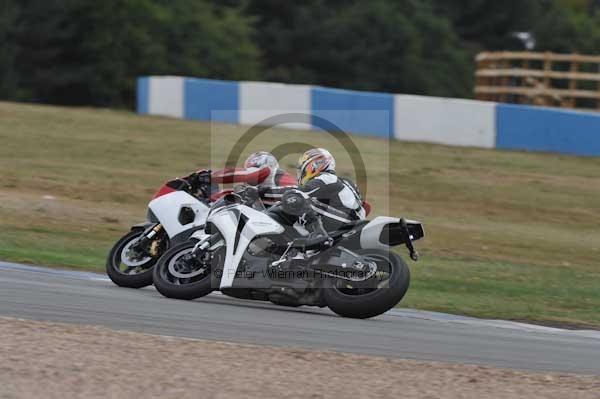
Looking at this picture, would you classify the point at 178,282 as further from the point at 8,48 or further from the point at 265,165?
the point at 8,48

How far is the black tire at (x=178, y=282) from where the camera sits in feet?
31.8

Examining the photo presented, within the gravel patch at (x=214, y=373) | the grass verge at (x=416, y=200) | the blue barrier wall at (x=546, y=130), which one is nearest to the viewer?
the gravel patch at (x=214, y=373)

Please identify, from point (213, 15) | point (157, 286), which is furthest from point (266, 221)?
point (213, 15)

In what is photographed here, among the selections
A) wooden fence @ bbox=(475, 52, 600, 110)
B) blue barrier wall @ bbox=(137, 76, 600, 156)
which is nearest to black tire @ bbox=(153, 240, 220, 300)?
blue barrier wall @ bbox=(137, 76, 600, 156)

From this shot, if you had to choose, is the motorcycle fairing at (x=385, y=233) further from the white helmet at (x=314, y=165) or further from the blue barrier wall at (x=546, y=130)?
the blue barrier wall at (x=546, y=130)

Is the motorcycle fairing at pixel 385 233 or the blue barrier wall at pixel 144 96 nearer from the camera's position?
the motorcycle fairing at pixel 385 233

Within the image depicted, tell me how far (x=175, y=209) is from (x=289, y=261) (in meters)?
1.31

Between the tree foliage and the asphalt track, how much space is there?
3344 centimetres

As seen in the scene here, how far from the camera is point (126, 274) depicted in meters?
10.4

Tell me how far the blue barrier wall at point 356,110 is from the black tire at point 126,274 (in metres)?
15.0

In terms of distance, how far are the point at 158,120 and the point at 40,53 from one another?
1837 centimetres

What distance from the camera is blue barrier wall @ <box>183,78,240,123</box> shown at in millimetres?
27516

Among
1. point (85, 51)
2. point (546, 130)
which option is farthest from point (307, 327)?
point (85, 51)

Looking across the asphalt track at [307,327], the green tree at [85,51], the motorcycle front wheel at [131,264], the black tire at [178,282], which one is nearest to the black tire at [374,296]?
the asphalt track at [307,327]
